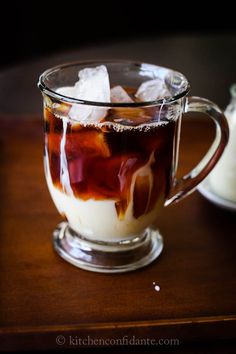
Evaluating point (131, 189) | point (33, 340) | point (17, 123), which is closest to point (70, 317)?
point (33, 340)

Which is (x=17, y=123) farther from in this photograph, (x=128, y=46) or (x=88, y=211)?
(x=128, y=46)

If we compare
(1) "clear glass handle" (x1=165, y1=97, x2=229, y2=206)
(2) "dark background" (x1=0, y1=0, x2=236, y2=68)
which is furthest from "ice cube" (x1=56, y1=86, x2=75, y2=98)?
(2) "dark background" (x1=0, y1=0, x2=236, y2=68)

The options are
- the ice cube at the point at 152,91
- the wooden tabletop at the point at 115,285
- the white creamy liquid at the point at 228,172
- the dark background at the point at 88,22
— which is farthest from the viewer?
the dark background at the point at 88,22

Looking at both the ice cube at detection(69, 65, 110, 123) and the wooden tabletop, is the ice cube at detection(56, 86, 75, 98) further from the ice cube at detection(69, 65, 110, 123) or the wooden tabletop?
the wooden tabletop

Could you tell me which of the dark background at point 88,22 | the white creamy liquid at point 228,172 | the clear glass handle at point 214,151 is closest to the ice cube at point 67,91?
the clear glass handle at point 214,151

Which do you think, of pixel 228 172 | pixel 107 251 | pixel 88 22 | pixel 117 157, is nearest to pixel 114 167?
pixel 117 157

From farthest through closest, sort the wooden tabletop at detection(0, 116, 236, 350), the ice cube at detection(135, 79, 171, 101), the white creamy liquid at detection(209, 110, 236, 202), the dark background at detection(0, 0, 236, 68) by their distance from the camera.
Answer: the dark background at detection(0, 0, 236, 68), the white creamy liquid at detection(209, 110, 236, 202), the ice cube at detection(135, 79, 171, 101), the wooden tabletop at detection(0, 116, 236, 350)

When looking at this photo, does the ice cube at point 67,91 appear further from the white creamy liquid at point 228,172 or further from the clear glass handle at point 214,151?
the white creamy liquid at point 228,172
